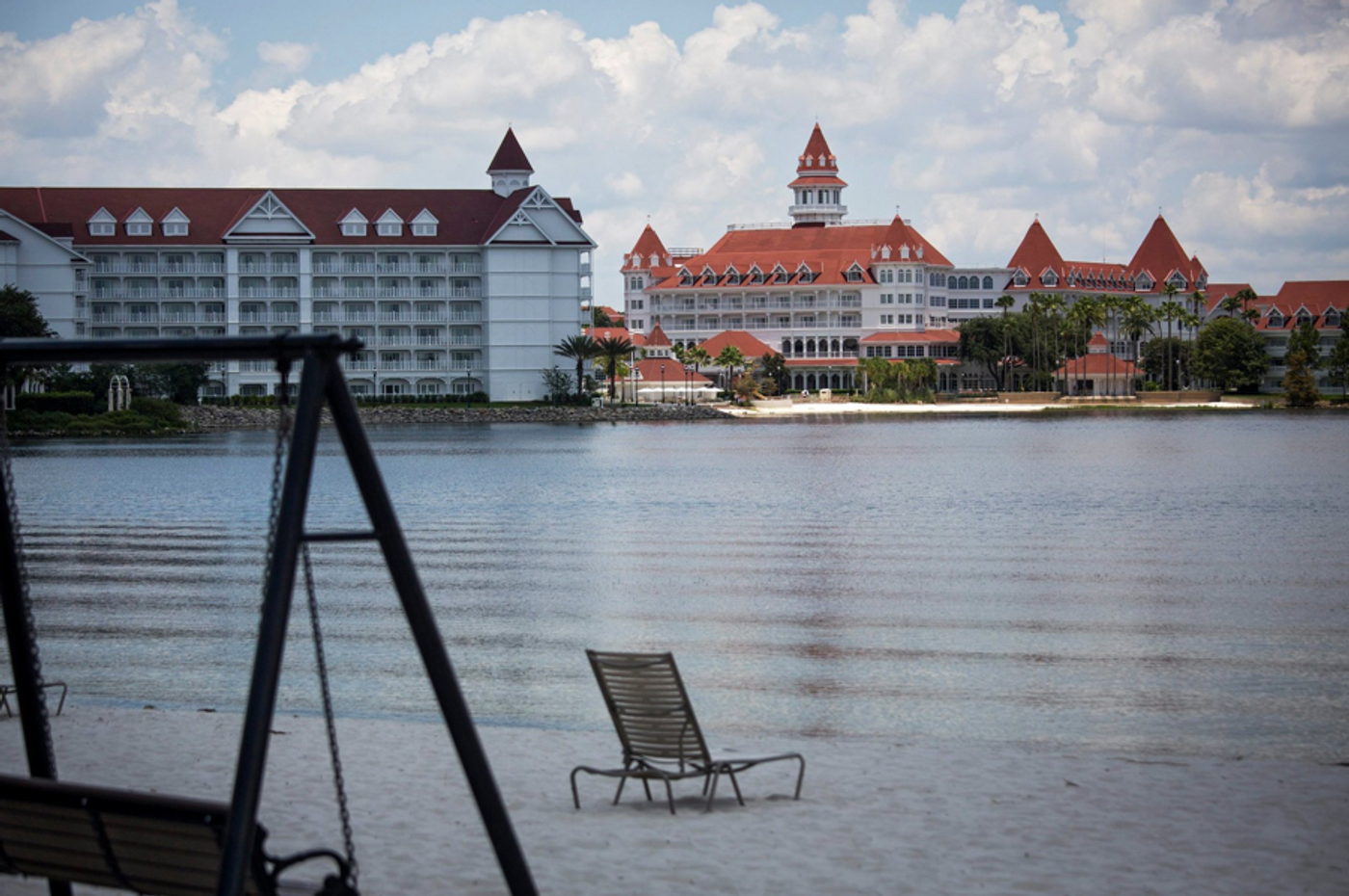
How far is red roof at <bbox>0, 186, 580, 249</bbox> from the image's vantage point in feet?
360

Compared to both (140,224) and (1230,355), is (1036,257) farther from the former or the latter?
(140,224)

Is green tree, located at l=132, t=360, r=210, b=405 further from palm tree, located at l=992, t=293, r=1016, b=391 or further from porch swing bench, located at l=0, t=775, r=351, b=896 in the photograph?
porch swing bench, located at l=0, t=775, r=351, b=896

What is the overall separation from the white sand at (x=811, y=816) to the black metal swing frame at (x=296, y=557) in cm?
219

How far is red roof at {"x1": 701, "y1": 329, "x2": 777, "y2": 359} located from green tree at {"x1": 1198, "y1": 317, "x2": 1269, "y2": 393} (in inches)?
1618

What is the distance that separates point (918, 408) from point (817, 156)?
5473 centimetres

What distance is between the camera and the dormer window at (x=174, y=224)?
360 ft

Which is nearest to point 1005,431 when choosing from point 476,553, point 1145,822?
point 476,553

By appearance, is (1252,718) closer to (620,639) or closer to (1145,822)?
(1145,822)

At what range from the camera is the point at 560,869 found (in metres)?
7.79

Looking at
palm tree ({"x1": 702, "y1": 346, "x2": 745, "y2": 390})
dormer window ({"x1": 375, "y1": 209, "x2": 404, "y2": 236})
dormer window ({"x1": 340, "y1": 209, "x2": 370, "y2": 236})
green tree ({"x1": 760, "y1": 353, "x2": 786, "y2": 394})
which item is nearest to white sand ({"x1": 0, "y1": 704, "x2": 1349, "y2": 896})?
dormer window ({"x1": 340, "y1": 209, "x2": 370, "y2": 236})

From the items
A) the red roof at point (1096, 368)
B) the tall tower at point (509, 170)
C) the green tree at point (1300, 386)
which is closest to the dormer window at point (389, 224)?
the tall tower at point (509, 170)

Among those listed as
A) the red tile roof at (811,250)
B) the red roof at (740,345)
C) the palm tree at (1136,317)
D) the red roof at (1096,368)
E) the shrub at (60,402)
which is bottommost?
the shrub at (60,402)

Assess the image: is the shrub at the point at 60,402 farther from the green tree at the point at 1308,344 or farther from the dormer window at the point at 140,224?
the green tree at the point at 1308,344

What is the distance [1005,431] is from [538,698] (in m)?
85.1
